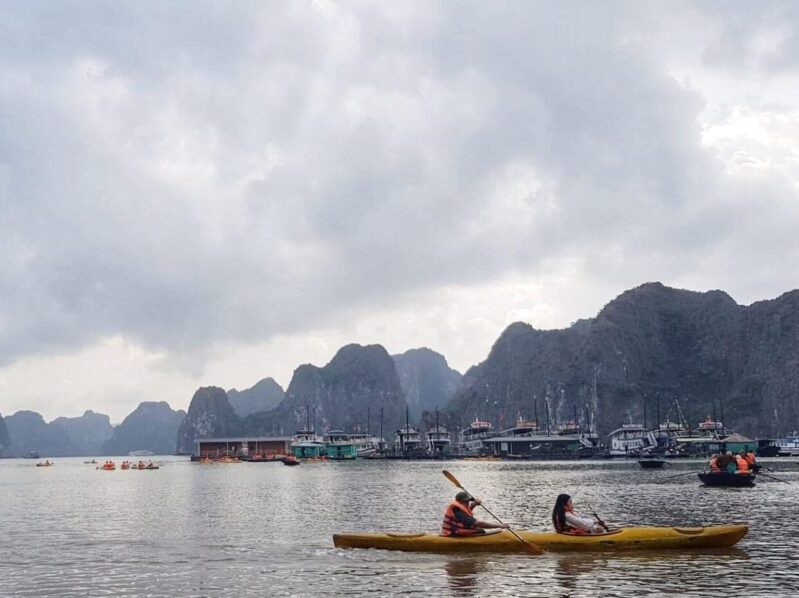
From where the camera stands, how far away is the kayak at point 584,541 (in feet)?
82.5

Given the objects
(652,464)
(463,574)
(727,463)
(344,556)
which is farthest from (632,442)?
(463,574)

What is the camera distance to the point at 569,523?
85.3 ft

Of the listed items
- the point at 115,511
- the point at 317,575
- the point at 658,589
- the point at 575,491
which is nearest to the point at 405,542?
the point at 317,575

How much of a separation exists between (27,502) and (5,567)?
3963 centimetres

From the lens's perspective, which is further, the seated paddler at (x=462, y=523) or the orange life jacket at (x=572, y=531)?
the seated paddler at (x=462, y=523)

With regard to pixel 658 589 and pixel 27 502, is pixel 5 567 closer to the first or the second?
pixel 658 589

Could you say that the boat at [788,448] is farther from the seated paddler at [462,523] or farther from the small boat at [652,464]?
the seated paddler at [462,523]

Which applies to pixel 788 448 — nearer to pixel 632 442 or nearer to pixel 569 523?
pixel 632 442

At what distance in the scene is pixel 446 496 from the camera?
57.3 metres

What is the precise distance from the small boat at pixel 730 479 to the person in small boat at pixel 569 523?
36.1 meters

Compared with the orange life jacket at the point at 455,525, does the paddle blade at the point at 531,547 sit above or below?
below

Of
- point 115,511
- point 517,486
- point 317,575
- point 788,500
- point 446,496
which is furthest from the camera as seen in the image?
point 517,486

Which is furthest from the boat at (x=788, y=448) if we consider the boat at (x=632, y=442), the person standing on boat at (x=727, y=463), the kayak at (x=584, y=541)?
the kayak at (x=584, y=541)

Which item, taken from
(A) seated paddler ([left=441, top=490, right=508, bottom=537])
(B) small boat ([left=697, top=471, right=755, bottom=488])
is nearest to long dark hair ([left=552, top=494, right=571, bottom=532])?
(A) seated paddler ([left=441, top=490, right=508, bottom=537])
